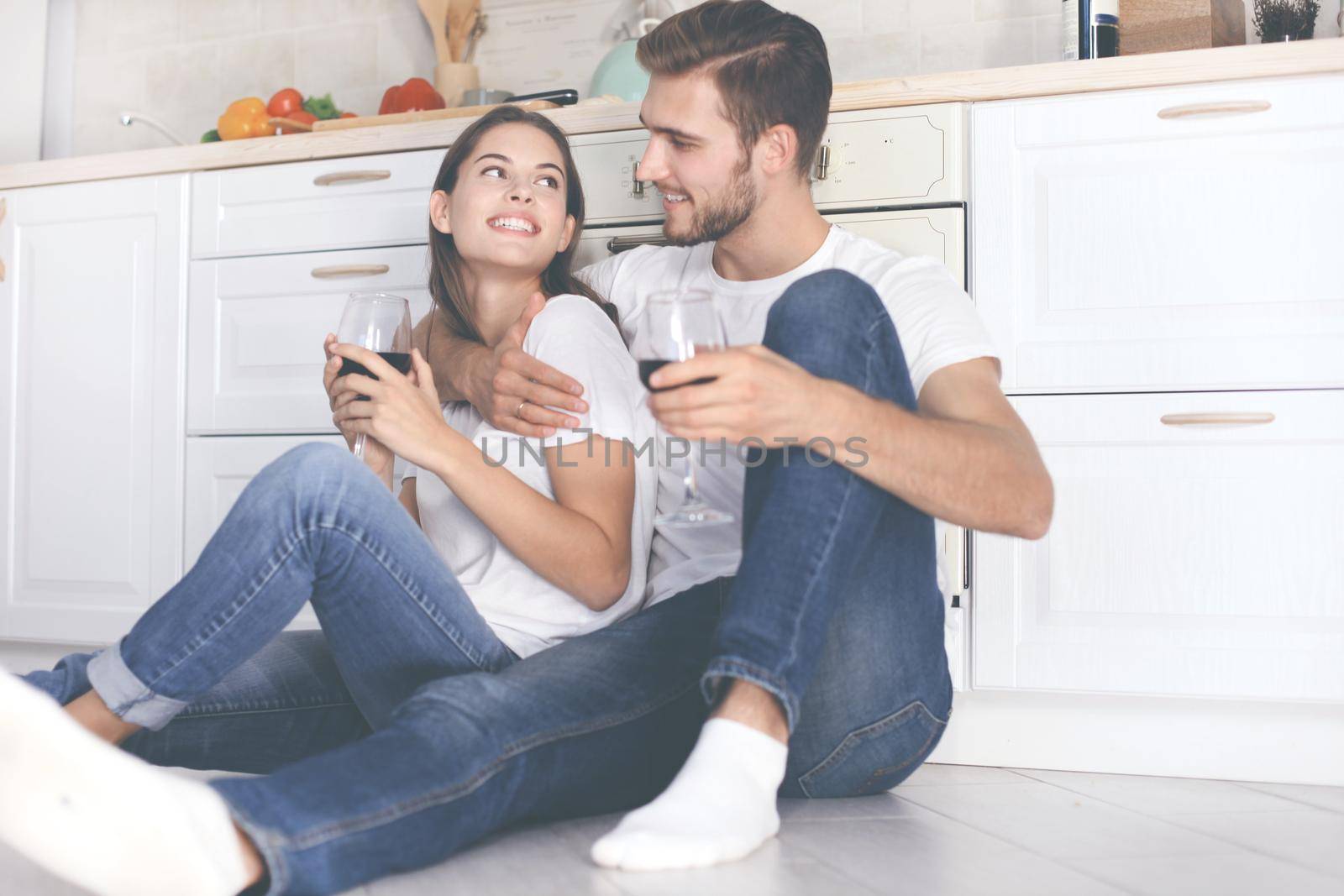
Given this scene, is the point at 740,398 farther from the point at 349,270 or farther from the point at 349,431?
the point at 349,270

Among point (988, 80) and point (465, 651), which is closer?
point (465, 651)

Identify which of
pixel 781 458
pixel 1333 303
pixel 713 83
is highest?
pixel 713 83

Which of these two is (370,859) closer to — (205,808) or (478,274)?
(205,808)

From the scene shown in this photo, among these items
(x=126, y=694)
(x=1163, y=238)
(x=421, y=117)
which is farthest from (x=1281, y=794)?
(x=421, y=117)

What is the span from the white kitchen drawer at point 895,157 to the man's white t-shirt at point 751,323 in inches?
12.0

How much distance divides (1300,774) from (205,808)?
149cm

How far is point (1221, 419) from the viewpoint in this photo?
5.62 feet

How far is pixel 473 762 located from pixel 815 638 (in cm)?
31

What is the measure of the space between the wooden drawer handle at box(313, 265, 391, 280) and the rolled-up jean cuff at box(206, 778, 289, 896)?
136 cm

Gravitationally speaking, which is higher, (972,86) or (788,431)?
(972,86)

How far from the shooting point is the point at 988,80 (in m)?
1.83

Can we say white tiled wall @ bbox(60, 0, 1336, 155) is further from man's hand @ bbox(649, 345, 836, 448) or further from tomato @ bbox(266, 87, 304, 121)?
man's hand @ bbox(649, 345, 836, 448)

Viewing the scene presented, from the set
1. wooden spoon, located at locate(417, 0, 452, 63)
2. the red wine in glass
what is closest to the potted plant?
the red wine in glass

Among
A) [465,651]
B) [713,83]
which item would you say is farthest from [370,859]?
[713,83]
